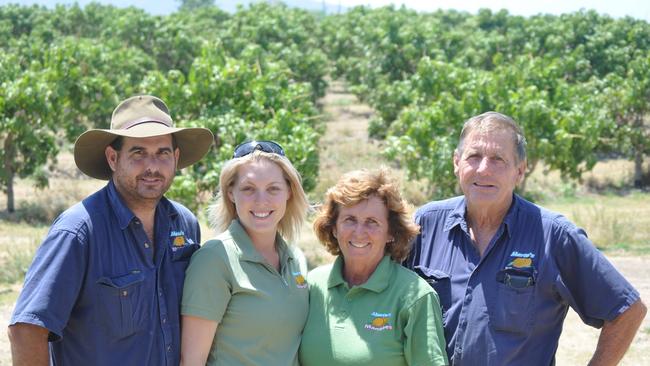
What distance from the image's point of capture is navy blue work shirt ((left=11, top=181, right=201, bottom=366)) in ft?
10.5

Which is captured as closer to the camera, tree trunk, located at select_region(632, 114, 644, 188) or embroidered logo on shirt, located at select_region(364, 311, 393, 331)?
embroidered logo on shirt, located at select_region(364, 311, 393, 331)

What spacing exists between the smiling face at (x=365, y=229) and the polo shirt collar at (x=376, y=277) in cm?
7

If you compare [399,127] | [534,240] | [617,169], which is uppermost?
[534,240]

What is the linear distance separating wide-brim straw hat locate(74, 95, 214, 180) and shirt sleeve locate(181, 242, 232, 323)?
60 cm

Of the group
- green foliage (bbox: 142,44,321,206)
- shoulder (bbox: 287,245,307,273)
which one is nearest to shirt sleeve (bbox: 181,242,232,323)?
shoulder (bbox: 287,245,307,273)

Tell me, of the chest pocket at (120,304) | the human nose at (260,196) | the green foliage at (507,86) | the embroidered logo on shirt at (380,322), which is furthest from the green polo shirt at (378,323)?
the green foliage at (507,86)

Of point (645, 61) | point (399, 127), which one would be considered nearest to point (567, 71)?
point (645, 61)

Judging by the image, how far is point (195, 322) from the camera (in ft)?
11.3

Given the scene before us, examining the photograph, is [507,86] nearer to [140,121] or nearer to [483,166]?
[483,166]

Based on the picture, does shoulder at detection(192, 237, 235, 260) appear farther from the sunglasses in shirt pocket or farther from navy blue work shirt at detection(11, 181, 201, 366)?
the sunglasses in shirt pocket

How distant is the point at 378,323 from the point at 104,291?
3.92ft

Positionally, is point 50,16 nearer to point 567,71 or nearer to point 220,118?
point 567,71

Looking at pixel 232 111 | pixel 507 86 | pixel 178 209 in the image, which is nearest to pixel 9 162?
pixel 232 111

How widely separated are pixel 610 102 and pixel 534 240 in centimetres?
2028
